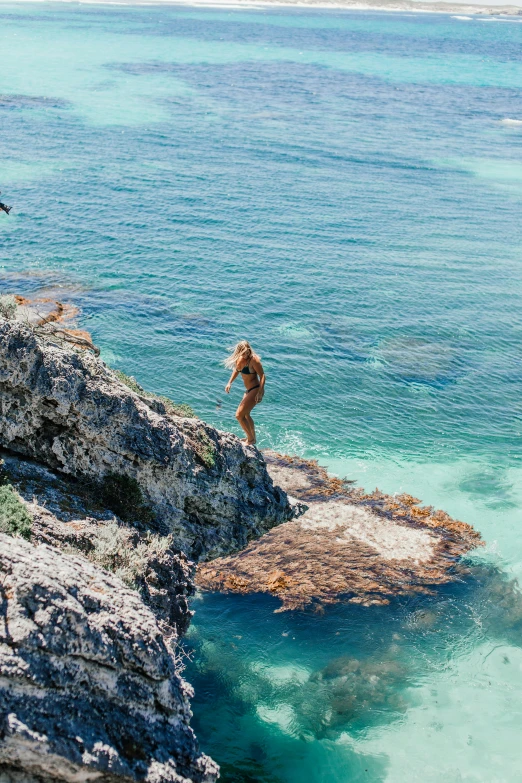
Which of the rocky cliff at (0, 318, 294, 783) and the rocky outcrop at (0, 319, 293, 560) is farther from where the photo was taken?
the rocky outcrop at (0, 319, 293, 560)

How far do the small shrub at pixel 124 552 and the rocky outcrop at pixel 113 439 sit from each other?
4.03 feet

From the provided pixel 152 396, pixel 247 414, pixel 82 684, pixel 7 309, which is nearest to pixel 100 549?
pixel 82 684

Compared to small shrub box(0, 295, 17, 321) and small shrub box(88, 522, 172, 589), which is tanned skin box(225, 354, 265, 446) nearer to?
small shrub box(88, 522, 172, 589)

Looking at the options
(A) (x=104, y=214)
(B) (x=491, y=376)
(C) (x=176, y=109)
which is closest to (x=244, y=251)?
(A) (x=104, y=214)

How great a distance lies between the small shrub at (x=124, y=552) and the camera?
48.2 feet

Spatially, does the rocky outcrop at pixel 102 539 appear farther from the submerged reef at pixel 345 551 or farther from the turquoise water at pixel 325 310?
the submerged reef at pixel 345 551

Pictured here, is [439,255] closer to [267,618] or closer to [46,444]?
[267,618]

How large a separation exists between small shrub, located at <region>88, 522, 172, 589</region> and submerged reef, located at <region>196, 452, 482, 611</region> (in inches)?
297

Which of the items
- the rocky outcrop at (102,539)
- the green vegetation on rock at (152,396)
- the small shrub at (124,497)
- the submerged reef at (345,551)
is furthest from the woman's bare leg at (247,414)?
the submerged reef at (345,551)

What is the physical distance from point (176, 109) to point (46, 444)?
76.6 meters

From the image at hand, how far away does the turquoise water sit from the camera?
19.7 m

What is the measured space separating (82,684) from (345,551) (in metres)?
14.3

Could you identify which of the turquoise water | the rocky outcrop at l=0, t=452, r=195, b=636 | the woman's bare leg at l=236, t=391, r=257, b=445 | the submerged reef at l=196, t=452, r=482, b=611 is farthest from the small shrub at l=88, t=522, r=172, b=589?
the submerged reef at l=196, t=452, r=482, b=611

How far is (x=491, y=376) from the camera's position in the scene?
37125mm
